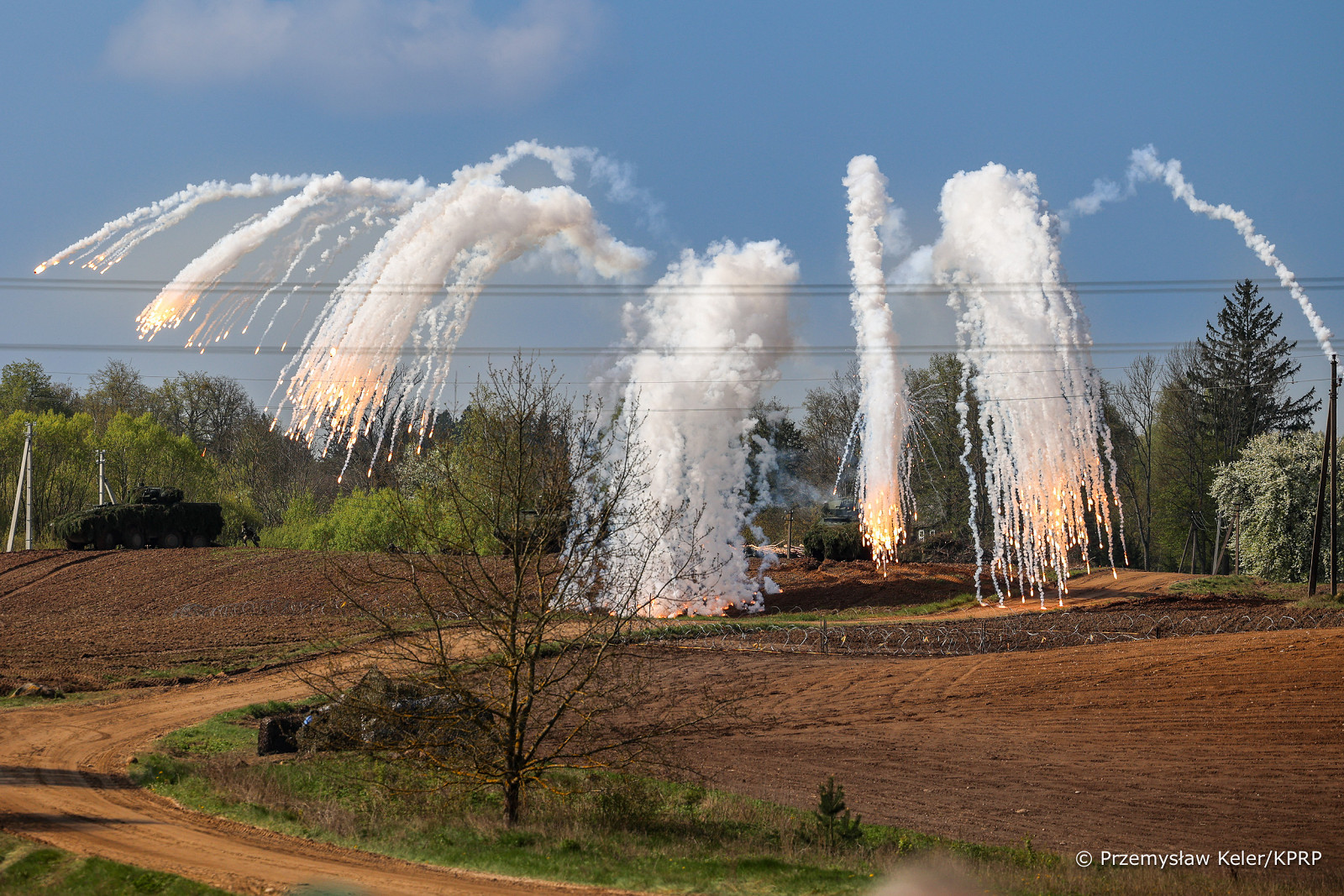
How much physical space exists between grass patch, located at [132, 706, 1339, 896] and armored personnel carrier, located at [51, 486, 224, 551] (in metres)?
33.9

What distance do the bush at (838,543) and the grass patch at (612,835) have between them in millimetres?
31920

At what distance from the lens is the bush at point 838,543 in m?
46.8

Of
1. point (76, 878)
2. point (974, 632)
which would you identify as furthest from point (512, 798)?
point (974, 632)

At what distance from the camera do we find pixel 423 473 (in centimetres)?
5069

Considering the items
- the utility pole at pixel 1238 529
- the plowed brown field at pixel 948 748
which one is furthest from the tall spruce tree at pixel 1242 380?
the plowed brown field at pixel 948 748

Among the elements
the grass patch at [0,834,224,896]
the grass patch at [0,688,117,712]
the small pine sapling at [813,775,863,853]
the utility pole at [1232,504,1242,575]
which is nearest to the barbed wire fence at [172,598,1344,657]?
the grass patch at [0,688,117,712]

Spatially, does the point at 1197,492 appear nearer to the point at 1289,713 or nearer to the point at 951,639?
the point at 951,639

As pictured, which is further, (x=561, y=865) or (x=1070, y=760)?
(x=1070, y=760)

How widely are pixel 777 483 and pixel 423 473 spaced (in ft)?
71.6

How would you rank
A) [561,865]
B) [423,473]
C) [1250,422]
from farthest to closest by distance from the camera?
[1250,422] → [423,473] → [561,865]

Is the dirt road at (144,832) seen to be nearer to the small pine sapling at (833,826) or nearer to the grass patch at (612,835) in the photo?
the grass patch at (612,835)

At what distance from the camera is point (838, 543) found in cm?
4691

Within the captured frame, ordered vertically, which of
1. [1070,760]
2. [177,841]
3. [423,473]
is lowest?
[1070,760]

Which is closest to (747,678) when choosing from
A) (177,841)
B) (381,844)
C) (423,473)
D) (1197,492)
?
(381,844)
